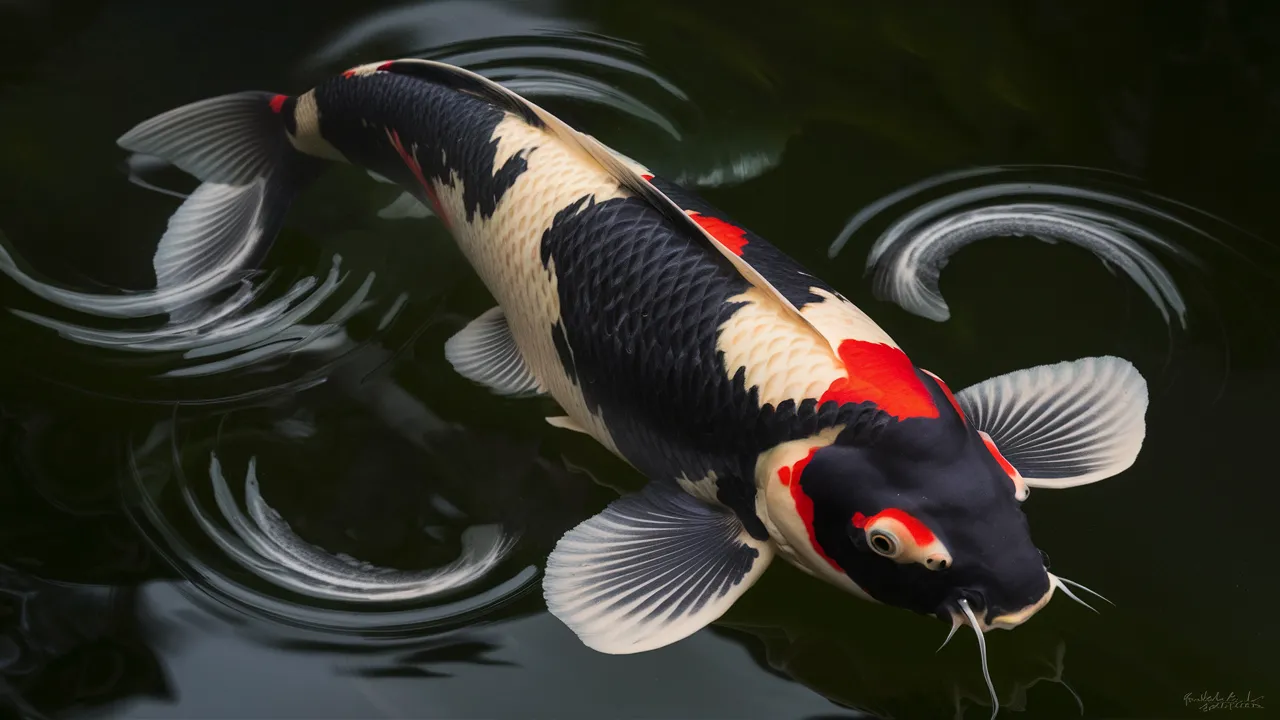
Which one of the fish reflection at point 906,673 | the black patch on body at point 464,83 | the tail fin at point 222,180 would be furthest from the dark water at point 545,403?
the black patch on body at point 464,83

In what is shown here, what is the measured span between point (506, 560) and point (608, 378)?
376 millimetres

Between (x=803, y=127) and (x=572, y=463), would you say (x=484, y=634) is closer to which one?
(x=572, y=463)

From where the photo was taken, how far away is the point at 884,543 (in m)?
1.33

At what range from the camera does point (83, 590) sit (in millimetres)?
1725

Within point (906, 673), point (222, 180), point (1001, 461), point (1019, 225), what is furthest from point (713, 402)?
point (222, 180)

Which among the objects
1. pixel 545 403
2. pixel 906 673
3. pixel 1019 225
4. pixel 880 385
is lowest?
pixel 906 673

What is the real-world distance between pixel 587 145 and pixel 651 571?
588 millimetres

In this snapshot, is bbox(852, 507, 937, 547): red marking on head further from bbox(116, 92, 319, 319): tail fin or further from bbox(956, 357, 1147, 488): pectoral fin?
bbox(116, 92, 319, 319): tail fin

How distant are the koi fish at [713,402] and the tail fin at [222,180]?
0.28 metres

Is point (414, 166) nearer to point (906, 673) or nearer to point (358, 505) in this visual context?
point (358, 505)

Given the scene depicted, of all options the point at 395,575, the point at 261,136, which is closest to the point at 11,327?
the point at 261,136

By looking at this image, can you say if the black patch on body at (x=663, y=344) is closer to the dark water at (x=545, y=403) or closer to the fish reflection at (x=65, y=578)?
the dark water at (x=545, y=403)

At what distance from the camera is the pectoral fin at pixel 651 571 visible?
1469mm

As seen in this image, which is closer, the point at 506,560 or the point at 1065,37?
the point at 506,560
